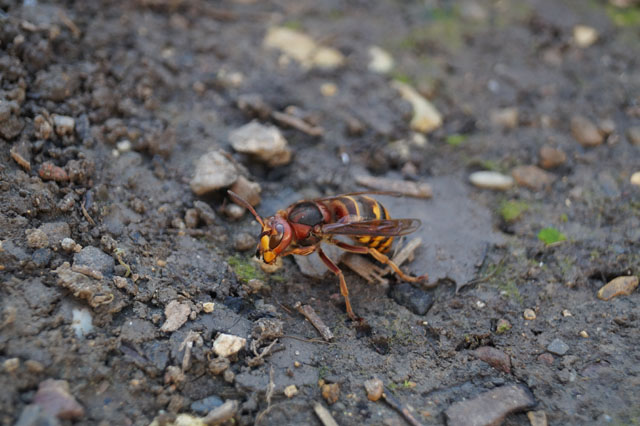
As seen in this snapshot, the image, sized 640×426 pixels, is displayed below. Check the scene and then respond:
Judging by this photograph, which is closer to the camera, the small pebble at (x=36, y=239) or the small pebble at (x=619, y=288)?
the small pebble at (x=36, y=239)

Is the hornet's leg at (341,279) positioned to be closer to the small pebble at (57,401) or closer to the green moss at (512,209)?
the green moss at (512,209)

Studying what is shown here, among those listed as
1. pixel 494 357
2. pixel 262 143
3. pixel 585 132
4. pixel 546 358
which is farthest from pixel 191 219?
pixel 585 132

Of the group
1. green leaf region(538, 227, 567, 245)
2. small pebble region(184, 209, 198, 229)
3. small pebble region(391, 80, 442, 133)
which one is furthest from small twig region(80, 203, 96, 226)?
green leaf region(538, 227, 567, 245)

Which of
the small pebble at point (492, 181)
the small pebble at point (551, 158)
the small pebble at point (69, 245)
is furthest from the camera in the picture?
the small pebble at point (551, 158)

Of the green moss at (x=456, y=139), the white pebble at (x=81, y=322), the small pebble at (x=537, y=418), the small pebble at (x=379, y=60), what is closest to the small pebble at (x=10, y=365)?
the white pebble at (x=81, y=322)

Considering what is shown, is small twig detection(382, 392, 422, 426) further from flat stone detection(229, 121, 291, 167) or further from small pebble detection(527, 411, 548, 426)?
flat stone detection(229, 121, 291, 167)

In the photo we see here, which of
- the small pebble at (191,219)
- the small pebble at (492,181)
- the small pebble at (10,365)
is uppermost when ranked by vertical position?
the small pebble at (10,365)

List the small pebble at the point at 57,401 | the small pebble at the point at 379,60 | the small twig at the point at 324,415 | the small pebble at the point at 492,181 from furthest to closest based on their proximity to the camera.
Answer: the small pebble at the point at 379,60, the small pebble at the point at 492,181, the small twig at the point at 324,415, the small pebble at the point at 57,401

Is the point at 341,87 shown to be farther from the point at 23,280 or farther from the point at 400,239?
the point at 23,280
